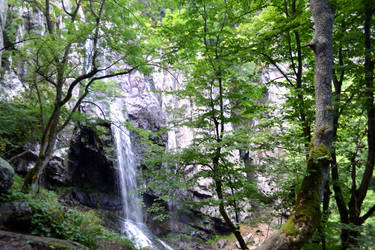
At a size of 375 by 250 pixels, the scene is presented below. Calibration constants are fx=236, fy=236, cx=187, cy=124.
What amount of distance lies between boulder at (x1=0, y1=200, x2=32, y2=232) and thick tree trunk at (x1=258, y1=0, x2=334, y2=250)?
437 cm

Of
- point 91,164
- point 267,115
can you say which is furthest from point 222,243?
point 267,115

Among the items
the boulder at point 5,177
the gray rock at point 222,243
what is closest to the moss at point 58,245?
the boulder at point 5,177

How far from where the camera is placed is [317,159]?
325 cm

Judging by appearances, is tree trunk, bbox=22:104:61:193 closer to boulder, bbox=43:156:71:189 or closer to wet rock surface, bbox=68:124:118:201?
boulder, bbox=43:156:71:189

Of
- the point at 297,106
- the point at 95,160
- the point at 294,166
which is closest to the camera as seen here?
the point at 294,166

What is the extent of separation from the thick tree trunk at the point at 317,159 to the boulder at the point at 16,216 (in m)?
4.37

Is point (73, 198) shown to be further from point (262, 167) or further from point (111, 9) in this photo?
point (262, 167)

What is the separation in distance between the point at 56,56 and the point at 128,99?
8946 millimetres

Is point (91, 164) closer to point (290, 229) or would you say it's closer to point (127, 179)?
point (127, 179)

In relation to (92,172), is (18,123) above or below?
above

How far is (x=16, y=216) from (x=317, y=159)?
5.33 meters

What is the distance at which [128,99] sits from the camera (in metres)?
14.8

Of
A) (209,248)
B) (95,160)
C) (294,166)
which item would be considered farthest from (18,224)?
(209,248)

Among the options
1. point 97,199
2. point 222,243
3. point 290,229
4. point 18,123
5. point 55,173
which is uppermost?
point 18,123
